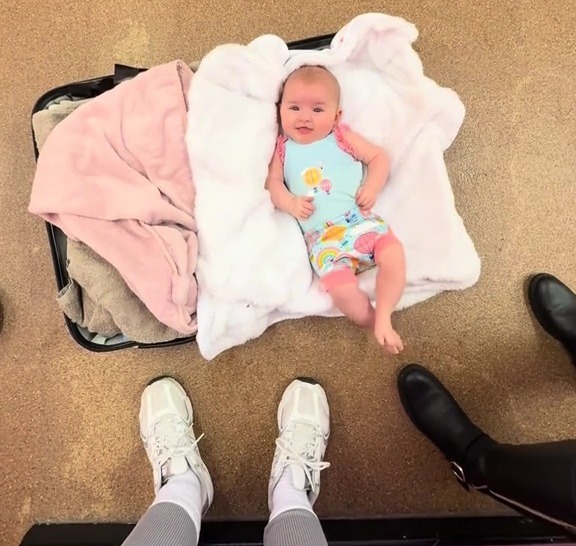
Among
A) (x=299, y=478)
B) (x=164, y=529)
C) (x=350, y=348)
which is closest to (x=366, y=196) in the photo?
(x=350, y=348)

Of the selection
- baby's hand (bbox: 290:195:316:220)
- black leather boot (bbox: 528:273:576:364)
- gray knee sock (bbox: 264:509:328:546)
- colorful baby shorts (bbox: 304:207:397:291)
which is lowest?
gray knee sock (bbox: 264:509:328:546)

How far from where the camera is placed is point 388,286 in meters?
1.05

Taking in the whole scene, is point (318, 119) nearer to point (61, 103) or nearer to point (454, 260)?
point (454, 260)

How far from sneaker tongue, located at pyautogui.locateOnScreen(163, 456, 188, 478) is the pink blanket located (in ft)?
0.78

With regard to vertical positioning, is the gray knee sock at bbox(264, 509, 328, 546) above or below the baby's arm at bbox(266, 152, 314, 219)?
below

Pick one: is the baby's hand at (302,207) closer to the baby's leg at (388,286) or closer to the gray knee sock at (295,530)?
the baby's leg at (388,286)

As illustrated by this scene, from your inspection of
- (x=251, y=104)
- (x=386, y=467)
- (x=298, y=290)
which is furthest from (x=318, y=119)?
(x=386, y=467)

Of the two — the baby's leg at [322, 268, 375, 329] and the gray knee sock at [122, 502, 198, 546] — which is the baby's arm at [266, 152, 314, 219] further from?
the gray knee sock at [122, 502, 198, 546]

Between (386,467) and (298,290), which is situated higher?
(298,290)

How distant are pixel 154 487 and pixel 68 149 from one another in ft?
2.08

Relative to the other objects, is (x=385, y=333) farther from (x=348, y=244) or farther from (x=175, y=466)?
(x=175, y=466)

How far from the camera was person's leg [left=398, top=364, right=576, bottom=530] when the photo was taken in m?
0.82

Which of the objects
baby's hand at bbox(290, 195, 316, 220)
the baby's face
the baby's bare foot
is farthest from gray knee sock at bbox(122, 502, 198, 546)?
the baby's face

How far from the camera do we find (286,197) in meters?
1.12
